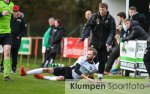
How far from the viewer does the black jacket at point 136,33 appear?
72.8 ft

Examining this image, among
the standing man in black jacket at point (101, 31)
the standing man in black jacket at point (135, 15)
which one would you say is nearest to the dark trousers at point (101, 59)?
the standing man in black jacket at point (101, 31)

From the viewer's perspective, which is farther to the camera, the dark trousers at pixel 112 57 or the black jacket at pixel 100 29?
the dark trousers at pixel 112 57

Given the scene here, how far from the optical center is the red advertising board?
1205 inches

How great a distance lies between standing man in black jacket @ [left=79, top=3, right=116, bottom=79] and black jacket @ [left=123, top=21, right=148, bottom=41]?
3244mm

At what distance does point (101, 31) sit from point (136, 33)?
3632mm

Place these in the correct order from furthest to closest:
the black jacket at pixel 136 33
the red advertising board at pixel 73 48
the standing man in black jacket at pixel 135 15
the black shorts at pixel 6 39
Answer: the red advertising board at pixel 73 48
the standing man in black jacket at pixel 135 15
the black jacket at pixel 136 33
the black shorts at pixel 6 39

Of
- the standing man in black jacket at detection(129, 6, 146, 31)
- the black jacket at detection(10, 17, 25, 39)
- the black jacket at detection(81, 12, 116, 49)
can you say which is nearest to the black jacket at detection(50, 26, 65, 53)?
the standing man in black jacket at detection(129, 6, 146, 31)

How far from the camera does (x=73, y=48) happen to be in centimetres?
3152

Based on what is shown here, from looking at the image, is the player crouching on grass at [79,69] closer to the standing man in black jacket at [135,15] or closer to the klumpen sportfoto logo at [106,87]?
the klumpen sportfoto logo at [106,87]

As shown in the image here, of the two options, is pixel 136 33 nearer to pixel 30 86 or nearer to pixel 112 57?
pixel 112 57

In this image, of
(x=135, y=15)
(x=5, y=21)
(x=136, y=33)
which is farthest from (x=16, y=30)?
(x=5, y=21)

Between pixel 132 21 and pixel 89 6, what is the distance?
33017 mm

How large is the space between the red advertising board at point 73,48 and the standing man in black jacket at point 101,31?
10.9 meters

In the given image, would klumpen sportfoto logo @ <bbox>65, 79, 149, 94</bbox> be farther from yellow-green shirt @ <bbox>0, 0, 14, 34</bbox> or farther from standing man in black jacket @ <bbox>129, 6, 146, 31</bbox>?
standing man in black jacket @ <bbox>129, 6, 146, 31</bbox>
